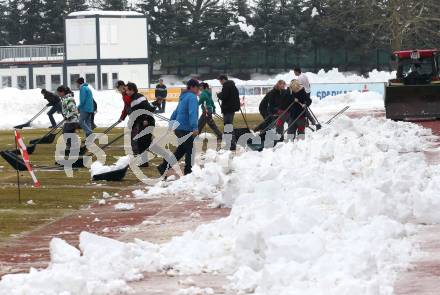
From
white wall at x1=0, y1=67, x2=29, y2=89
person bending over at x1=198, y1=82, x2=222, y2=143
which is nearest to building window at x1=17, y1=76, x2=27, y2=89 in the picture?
white wall at x1=0, y1=67, x2=29, y2=89

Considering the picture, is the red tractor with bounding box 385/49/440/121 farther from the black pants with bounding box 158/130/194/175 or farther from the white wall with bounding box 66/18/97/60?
the white wall with bounding box 66/18/97/60

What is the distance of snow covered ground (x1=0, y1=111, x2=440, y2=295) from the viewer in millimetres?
8555

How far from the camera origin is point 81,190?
1750 centimetres

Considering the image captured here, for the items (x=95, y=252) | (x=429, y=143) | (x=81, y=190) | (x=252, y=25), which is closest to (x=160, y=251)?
(x=95, y=252)

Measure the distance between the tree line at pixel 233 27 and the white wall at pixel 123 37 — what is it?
1099cm

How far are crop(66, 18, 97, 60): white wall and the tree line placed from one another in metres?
13.0

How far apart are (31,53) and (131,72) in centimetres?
841

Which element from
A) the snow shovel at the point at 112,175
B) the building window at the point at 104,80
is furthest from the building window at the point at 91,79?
the snow shovel at the point at 112,175

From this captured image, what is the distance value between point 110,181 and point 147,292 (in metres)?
A: 9.87

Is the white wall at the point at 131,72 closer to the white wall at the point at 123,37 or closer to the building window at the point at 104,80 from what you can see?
the building window at the point at 104,80

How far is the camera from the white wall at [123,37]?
74562mm

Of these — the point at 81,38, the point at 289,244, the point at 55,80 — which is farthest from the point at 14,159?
the point at 55,80

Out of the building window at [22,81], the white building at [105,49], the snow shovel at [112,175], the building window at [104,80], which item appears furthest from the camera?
the building window at [22,81]

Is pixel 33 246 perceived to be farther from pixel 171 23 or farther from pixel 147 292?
pixel 171 23
